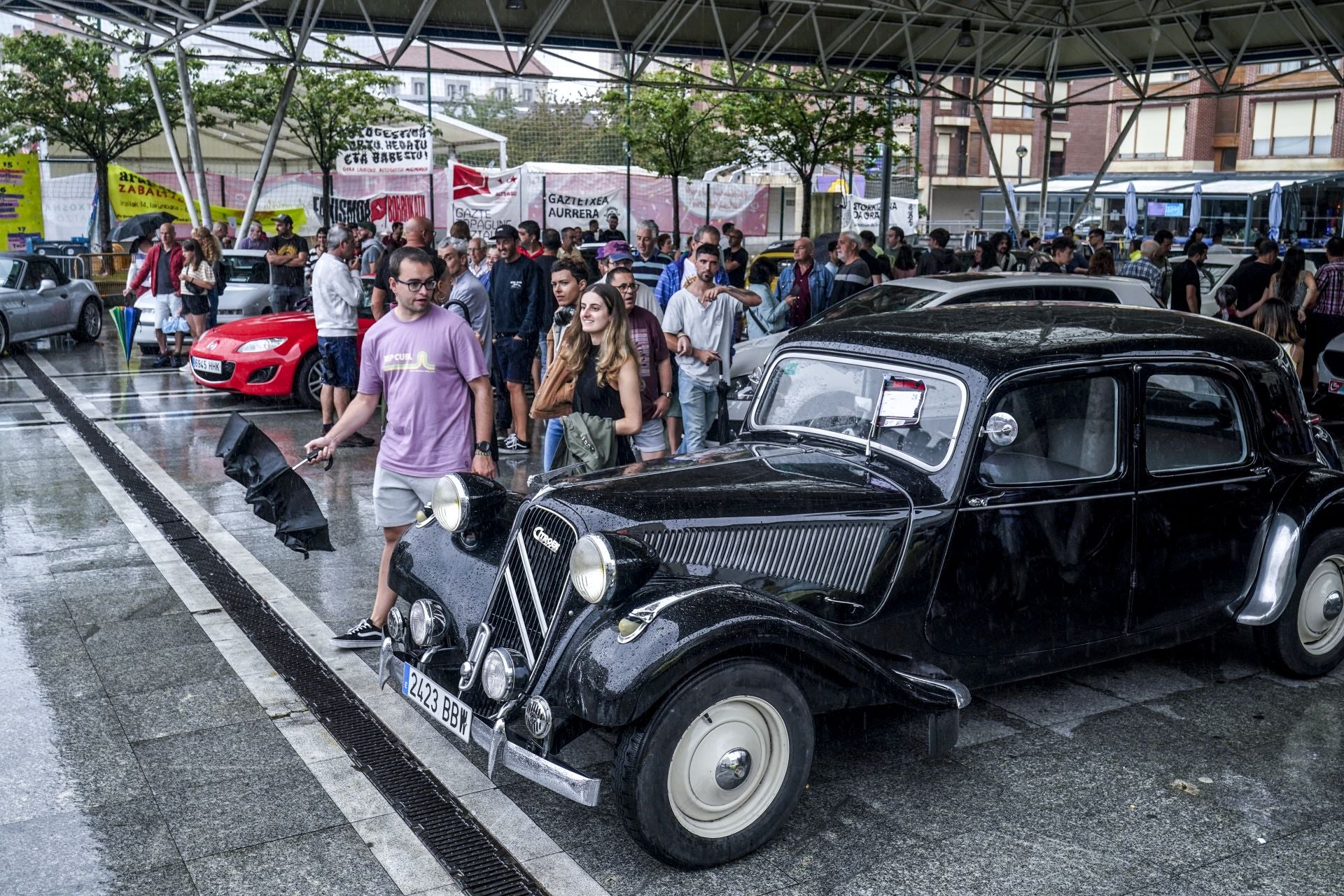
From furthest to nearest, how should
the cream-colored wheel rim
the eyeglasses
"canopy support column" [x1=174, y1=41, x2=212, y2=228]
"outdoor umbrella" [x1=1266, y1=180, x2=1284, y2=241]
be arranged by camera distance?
"outdoor umbrella" [x1=1266, y1=180, x2=1284, y2=241]
"canopy support column" [x1=174, y1=41, x2=212, y2=228]
the eyeglasses
the cream-colored wheel rim

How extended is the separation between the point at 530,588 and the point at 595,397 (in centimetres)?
237

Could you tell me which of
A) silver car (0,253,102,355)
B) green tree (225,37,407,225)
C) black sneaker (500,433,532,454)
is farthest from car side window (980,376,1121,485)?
green tree (225,37,407,225)

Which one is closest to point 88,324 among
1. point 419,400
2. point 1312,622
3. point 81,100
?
point 81,100

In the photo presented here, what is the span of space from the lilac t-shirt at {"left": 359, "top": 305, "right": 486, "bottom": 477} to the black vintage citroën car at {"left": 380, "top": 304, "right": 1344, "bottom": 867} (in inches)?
26.0

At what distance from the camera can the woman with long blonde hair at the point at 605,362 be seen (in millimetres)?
6176

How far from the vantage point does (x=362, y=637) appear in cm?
574

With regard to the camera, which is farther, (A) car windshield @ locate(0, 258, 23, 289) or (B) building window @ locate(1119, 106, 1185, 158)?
(B) building window @ locate(1119, 106, 1185, 158)

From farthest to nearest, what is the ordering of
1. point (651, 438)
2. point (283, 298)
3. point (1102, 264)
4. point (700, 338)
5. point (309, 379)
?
point (283, 298) < point (1102, 264) < point (309, 379) < point (700, 338) < point (651, 438)

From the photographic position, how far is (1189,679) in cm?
549

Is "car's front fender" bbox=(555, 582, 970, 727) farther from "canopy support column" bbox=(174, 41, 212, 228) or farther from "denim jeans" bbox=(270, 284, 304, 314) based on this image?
"canopy support column" bbox=(174, 41, 212, 228)

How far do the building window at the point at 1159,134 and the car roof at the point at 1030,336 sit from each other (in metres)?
55.9

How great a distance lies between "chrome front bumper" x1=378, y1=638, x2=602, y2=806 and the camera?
11.8 ft

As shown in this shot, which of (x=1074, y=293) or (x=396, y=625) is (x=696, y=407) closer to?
(x=1074, y=293)

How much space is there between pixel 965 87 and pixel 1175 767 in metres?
64.7
